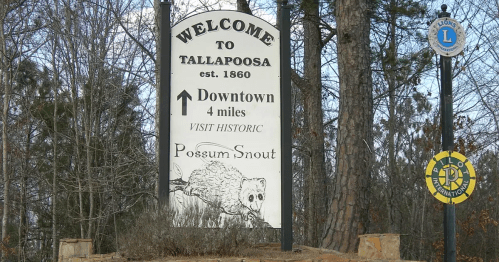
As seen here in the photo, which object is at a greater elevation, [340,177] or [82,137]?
[82,137]

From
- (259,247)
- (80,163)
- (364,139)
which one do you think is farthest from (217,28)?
(80,163)

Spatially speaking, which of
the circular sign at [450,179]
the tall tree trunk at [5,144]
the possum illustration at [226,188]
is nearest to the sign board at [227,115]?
the possum illustration at [226,188]

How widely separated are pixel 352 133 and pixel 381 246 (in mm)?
3604

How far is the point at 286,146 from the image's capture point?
286 inches

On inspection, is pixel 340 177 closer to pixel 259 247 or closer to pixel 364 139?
pixel 364 139

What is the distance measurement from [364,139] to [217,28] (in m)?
3.31

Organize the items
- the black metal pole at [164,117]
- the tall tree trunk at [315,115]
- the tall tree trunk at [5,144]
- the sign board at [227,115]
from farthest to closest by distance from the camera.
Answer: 1. the tall tree trunk at [5,144]
2. the tall tree trunk at [315,115]
3. the sign board at [227,115]
4. the black metal pole at [164,117]

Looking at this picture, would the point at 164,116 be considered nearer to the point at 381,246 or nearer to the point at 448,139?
the point at 381,246

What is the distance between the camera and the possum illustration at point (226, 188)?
7168mm

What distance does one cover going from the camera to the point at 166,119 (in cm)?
718

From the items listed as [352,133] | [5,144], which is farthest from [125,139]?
[352,133]

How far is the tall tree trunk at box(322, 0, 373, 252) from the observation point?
9305 millimetres

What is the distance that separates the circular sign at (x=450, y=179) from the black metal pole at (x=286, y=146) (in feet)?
5.32

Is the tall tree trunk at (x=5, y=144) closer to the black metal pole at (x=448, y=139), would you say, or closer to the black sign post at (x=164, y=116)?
the black sign post at (x=164, y=116)
